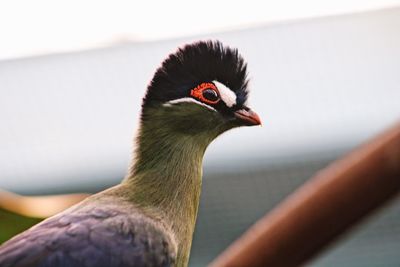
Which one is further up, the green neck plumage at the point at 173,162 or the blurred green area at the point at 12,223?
the blurred green area at the point at 12,223

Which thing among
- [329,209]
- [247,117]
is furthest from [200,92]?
[329,209]

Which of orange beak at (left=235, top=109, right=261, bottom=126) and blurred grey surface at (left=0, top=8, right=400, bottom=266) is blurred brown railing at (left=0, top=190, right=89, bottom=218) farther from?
blurred grey surface at (left=0, top=8, right=400, bottom=266)

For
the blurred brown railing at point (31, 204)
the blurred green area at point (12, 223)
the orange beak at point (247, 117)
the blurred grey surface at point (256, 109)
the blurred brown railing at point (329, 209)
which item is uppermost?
the blurred brown railing at point (329, 209)

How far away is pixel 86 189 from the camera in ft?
13.6

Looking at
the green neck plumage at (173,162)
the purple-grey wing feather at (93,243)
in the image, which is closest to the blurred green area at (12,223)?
the purple-grey wing feather at (93,243)

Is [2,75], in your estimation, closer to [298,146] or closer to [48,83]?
[48,83]

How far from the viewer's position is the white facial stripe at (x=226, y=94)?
6.20ft

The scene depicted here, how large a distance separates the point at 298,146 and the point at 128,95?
1.00m

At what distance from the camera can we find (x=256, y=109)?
3.96m

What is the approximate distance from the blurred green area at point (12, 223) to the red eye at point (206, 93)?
0.49 m

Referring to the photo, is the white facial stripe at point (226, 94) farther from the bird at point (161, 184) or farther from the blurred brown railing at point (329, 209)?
the blurred brown railing at point (329, 209)

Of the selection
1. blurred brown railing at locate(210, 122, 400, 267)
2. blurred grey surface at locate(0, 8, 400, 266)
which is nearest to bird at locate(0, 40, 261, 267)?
blurred brown railing at locate(210, 122, 400, 267)

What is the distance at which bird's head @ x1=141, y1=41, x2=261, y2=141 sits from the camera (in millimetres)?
1839

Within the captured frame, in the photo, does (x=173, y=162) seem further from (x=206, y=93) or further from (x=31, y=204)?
(x=31, y=204)
